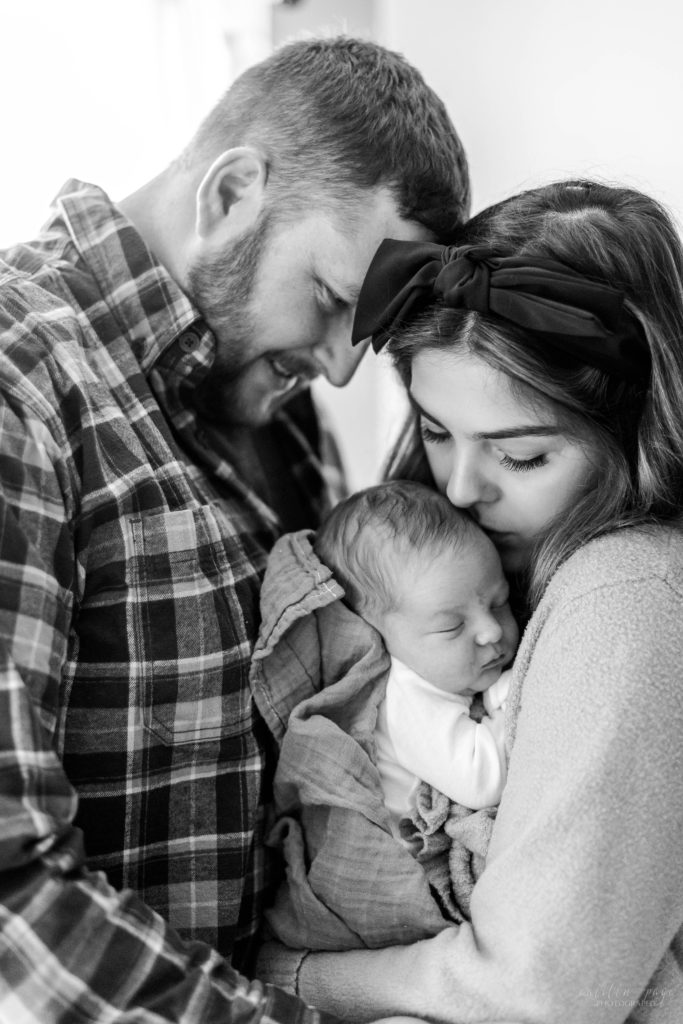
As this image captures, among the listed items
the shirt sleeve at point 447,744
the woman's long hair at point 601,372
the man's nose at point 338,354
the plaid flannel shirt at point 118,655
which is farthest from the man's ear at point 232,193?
the shirt sleeve at point 447,744

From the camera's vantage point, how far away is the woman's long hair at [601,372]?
1238 mm

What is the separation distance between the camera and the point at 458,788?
1.20 metres

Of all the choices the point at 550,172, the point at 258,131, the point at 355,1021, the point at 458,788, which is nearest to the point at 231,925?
the point at 355,1021

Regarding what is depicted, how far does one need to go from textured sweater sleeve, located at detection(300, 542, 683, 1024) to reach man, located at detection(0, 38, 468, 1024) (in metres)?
0.24

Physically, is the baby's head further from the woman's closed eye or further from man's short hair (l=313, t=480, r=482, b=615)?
the woman's closed eye

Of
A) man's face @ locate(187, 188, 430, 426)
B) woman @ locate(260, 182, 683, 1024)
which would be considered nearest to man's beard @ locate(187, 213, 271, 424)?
man's face @ locate(187, 188, 430, 426)

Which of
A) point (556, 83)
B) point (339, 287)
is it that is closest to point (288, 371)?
point (339, 287)

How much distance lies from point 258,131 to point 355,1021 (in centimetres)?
133

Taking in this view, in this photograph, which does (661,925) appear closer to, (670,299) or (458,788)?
(458,788)

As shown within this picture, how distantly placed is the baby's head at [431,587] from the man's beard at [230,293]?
40 cm

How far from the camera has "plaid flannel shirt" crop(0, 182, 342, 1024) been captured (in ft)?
3.07

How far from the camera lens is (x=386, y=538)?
4.39 feet

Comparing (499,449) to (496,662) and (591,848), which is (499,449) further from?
(591,848)

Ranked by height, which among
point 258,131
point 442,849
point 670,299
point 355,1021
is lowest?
point 355,1021
